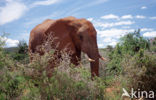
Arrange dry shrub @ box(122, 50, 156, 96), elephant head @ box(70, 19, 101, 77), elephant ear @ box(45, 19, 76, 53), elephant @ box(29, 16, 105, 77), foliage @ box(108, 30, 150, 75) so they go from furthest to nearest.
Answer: foliage @ box(108, 30, 150, 75)
elephant ear @ box(45, 19, 76, 53)
elephant @ box(29, 16, 105, 77)
elephant head @ box(70, 19, 101, 77)
dry shrub @ box(122, 50, 156, 96)

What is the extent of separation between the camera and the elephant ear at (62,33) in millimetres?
9230

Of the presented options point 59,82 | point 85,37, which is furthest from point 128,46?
point 59,82

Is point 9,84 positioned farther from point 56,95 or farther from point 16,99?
point 56,95

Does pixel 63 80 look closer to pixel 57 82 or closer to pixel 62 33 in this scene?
pixel 57 82

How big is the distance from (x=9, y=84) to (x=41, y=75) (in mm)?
1652

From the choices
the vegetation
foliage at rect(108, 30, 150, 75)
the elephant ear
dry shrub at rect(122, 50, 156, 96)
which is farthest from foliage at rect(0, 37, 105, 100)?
foliage at rect(108, 30, 150, 75)

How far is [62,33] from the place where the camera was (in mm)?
9562

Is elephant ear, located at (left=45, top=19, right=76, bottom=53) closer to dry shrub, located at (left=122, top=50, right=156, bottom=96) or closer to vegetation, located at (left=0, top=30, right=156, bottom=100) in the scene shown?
vegetation, located at (left=0, top=30, right=156, bottom=100)

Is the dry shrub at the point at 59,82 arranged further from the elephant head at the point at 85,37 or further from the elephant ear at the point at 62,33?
the elephant ear at the point at 62,33

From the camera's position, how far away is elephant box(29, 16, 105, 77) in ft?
29.8

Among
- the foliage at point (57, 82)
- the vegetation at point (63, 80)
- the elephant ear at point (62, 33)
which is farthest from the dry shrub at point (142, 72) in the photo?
the elephant ear at point (62, 33)

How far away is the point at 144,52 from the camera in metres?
6.35

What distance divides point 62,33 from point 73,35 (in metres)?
0.55

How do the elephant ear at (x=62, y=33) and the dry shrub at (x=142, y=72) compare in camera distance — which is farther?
the elephant ear at (x=62, y=33)
